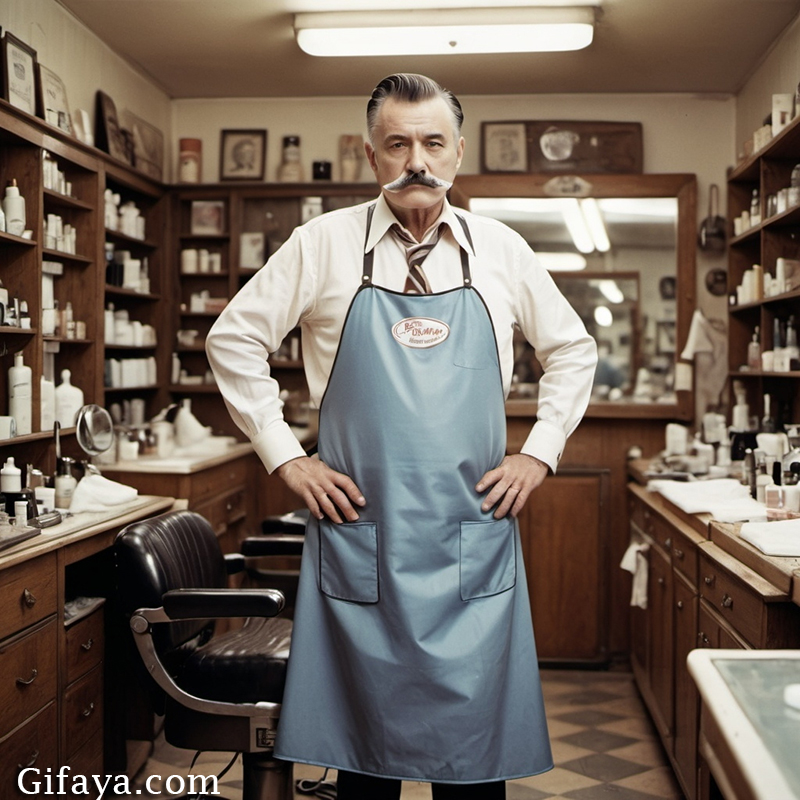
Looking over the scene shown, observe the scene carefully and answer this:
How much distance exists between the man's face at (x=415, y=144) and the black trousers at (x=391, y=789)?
3.88 feet

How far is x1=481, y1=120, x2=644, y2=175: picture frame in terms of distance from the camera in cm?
499

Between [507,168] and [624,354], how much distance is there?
118 cm

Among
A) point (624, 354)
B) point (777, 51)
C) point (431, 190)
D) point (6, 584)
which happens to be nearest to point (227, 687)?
point (6, 584)

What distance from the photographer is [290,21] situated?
4.09 metres

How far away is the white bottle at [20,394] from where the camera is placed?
3.34 meters

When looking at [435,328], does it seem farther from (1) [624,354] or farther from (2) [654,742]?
(1) [624,354]

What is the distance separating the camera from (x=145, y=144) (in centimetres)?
485

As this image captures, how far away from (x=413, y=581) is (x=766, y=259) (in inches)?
109

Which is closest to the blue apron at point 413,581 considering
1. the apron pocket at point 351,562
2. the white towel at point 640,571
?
the apron pocket at point 351,562

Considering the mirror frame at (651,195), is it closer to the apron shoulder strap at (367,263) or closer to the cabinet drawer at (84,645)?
the cabinet drawer at (84,645)

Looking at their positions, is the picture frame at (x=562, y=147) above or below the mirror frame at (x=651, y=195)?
above

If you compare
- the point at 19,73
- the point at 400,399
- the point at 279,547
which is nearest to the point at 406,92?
the point at 400,399

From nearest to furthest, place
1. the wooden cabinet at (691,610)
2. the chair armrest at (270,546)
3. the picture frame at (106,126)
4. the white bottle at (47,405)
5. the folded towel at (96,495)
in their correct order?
the wooden cabinet at (691,610) → the chair armrest at (270,546) → the folded towel at (96,495) → the white bottle at (47,405) → the picture frame at (106,126)

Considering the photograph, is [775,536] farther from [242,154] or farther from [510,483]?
A: [242,154]
